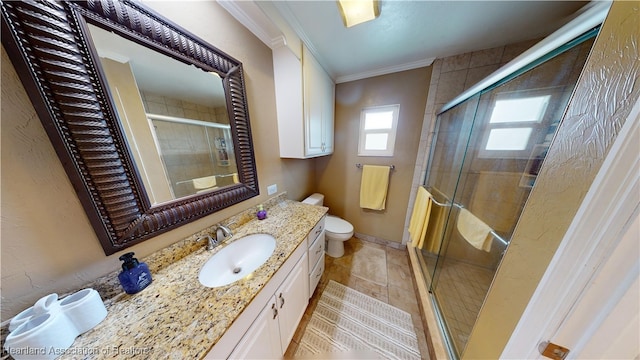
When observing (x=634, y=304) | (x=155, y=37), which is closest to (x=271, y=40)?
(x=155, y=37)

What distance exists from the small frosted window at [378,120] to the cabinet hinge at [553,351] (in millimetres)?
1761

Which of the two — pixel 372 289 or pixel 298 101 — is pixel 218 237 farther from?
pixel 372 289

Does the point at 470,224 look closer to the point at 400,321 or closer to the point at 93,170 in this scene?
the point at 400,321

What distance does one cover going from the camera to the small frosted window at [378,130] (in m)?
1.80

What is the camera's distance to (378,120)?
6.09 feet

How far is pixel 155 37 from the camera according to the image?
0.70 m

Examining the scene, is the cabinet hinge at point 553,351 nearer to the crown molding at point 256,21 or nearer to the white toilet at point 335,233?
the white toilet at point 335,233

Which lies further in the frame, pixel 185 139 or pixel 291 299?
pixel 291 299

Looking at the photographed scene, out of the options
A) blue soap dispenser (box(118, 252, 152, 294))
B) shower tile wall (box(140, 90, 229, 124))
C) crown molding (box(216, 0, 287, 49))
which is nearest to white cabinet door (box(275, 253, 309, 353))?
blue soap dispenser (box(118, 252, 152, 294))

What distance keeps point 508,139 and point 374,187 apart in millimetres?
1172

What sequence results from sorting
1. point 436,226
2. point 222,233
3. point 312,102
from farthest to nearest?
point 436,226
point 312,102
point 222,233

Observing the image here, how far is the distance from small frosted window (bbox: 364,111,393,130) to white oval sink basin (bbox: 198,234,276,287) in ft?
5.35

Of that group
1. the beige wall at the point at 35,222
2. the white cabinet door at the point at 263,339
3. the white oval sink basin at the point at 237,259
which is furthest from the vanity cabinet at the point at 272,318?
the beige wall at the point at 35,222

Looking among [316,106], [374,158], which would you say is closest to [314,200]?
[374,158]
